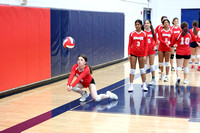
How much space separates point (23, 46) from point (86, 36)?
416 cm

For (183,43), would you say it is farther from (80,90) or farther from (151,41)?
(80,90)

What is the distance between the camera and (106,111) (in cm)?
763

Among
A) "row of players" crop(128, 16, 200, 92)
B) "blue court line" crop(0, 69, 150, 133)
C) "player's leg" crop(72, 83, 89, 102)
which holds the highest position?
"row of players" crop(128, 16, 200, 92)

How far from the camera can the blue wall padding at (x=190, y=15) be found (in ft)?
76.5

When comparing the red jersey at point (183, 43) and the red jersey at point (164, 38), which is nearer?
the red jersey at point (183, 43)

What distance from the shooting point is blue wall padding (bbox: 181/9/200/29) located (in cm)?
2331

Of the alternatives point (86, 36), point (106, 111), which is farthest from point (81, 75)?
Answer: point (86, 36)

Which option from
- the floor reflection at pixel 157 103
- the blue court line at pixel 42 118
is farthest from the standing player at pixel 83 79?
the blue court line at pixel 42 118

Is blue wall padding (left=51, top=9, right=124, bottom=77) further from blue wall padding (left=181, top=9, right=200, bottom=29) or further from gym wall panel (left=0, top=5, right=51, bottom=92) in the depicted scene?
blue wall padding (left=181, top=9, right=200, bottom=29)

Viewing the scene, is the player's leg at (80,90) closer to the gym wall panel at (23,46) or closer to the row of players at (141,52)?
the row of players at (141,52)

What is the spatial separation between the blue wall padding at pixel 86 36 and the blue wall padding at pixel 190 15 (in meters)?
7.37

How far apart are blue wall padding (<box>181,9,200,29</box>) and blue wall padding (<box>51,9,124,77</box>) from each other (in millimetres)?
7373

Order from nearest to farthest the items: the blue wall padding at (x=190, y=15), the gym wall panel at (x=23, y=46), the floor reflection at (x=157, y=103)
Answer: the floor reflection at (x=157, y=103)
the gym wall panel at (x=23, y=46)
the blue wall padding at (x=190, y=15)

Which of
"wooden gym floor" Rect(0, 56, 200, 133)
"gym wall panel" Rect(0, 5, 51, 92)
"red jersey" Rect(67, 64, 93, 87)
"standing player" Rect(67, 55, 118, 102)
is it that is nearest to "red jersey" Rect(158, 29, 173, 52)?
"wooden gym floor" Rect(0, 56, 200, 133)
